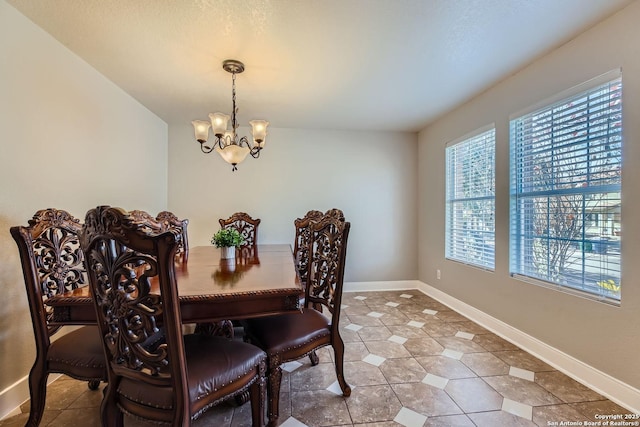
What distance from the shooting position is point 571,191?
6.56 feet

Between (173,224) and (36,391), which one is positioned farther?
(173,224)

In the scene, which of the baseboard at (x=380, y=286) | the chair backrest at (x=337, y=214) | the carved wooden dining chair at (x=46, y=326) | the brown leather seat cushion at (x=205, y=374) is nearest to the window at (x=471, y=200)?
the baseboard at (x=380, y=286)

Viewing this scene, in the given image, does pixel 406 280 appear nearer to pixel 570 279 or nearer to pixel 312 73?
pixel 570 279

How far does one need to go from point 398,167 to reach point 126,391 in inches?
154

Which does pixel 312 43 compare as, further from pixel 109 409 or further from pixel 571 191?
pixel 109 409

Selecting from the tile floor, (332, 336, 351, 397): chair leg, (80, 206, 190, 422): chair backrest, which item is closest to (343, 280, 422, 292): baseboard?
the tile floor

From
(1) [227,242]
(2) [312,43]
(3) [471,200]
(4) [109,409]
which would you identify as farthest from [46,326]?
(3) [471,200]

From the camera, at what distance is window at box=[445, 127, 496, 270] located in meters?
2.84

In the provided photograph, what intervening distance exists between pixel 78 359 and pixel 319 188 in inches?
123

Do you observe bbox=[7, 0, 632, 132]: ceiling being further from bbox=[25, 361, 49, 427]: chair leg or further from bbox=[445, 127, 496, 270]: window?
bbox=[25, 361, 49, 427]: chair leg

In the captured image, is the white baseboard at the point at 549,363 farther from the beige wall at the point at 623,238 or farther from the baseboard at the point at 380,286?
the baseboard at the point at 380,286

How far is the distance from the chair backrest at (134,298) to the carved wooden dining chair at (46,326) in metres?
0.43

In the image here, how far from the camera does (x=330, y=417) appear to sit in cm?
157

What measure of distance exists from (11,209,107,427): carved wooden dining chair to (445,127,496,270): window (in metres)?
3.15
